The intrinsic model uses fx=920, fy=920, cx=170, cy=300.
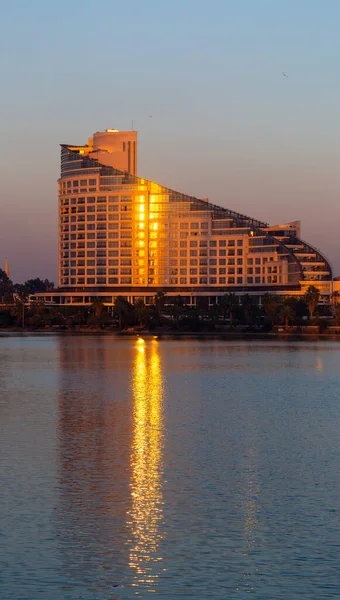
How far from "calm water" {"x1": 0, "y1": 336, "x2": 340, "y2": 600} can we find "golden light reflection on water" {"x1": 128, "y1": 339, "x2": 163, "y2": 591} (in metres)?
0.06

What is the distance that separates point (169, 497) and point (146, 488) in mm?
1810

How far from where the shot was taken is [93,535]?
2741 cm

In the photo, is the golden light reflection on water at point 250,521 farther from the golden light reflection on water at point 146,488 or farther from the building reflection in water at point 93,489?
the building reflection in water at point 93,489

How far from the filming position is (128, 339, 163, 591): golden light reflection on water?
81.1ft

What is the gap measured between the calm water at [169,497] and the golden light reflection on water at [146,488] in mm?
63

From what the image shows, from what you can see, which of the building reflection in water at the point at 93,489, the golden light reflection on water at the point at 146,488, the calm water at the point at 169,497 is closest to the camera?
the calm water at the point at 169,497

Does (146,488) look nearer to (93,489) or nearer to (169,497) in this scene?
(169,497)

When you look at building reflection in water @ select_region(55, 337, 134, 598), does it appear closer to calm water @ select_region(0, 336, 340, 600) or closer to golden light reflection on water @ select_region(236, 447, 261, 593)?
calm water @ select_region(0, 336, 340, 600)

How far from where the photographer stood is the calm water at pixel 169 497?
2331 centimetres

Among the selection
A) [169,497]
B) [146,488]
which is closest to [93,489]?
[146,488]

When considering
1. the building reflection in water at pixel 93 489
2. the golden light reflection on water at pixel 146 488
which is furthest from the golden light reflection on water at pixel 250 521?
the building reflection in water at pixel 93 489

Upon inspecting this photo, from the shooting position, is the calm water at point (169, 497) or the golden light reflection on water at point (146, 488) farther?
the golden light reflection on water at point (146, 488)

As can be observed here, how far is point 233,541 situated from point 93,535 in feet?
13.7

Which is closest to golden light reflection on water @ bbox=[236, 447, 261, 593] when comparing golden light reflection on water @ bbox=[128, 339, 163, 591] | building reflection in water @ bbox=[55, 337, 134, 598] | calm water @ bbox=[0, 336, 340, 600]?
calm water @ bbox=[0, 336, 340, 600]
